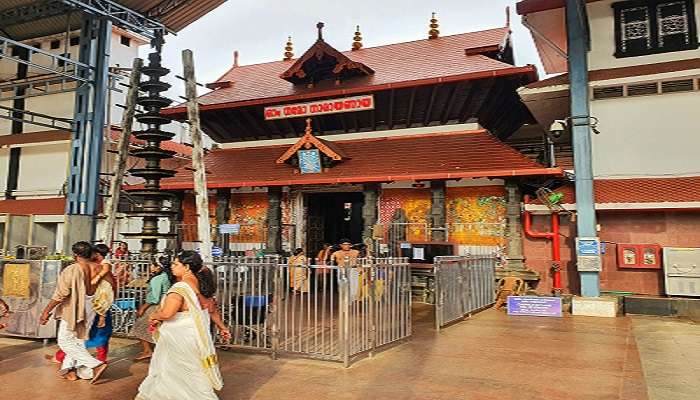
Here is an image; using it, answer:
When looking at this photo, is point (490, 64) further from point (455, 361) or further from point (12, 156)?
point (12, 156)

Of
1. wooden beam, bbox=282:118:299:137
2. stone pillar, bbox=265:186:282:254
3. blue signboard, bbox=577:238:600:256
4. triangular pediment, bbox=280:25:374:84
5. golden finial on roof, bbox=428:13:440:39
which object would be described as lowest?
blue signboard, bbox=577:238:600:256

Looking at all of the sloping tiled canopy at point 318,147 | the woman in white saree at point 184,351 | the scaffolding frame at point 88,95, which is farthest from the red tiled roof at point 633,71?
the scaffolding frame at point 88,95

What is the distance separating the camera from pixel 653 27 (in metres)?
11.0

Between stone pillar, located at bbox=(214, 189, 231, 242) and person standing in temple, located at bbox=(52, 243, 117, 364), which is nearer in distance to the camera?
person standing in temple, located at bbox=(52, 243, 117, 364)

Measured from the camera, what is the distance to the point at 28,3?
16109mm

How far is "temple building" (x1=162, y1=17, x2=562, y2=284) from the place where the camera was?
12.6 meters

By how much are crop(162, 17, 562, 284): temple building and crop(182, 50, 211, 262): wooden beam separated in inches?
244

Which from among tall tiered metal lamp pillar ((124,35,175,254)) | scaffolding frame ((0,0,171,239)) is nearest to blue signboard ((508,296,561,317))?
tall tiered metal lamp pillar ((124,35,175,254))

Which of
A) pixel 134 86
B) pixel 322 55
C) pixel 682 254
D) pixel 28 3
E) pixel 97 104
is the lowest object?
pixel 682 254

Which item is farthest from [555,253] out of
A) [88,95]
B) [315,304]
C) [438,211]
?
[88,95]

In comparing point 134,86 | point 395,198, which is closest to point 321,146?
point 395,198

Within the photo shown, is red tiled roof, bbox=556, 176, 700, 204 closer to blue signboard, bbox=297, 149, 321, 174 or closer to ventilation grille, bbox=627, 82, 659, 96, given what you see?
ventilation grille, bbox=627, 82, 659, 96

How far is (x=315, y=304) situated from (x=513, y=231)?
23.6 feet

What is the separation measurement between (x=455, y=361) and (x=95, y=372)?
4.53 m
